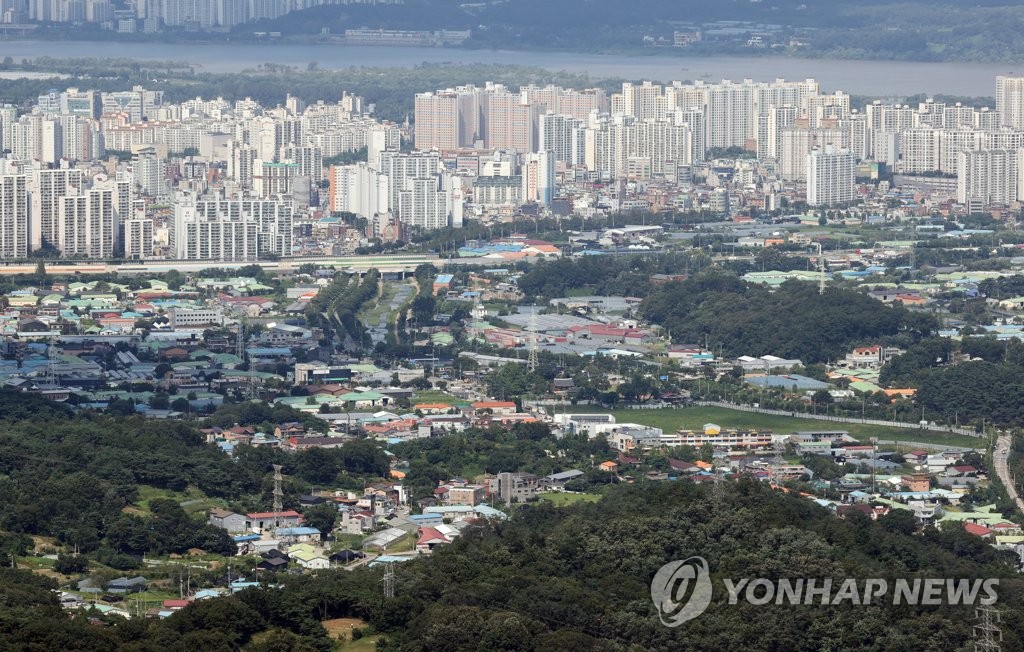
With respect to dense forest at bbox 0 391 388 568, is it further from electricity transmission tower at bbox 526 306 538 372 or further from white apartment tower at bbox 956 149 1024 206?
white apartment tower at bbox 956 149 1024 206

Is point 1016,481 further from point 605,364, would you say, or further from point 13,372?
point 13,372

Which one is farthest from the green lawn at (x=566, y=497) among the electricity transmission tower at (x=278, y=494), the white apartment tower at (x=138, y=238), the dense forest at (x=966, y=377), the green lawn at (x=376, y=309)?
the white apartment tower at (x=138, y=238)

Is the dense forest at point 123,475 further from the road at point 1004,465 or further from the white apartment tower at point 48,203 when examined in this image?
the white apartment tower at point 48,203

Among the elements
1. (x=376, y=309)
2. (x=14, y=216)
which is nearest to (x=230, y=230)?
(x=14, y=216)

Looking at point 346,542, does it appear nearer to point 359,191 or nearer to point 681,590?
point 681,590

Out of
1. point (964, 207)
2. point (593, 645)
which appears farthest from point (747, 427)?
point (964, 207)

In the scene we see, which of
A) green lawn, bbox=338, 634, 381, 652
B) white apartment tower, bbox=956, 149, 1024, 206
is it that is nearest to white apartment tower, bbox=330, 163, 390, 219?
white apartment tower, bbox=956, 149, 1024, 206
